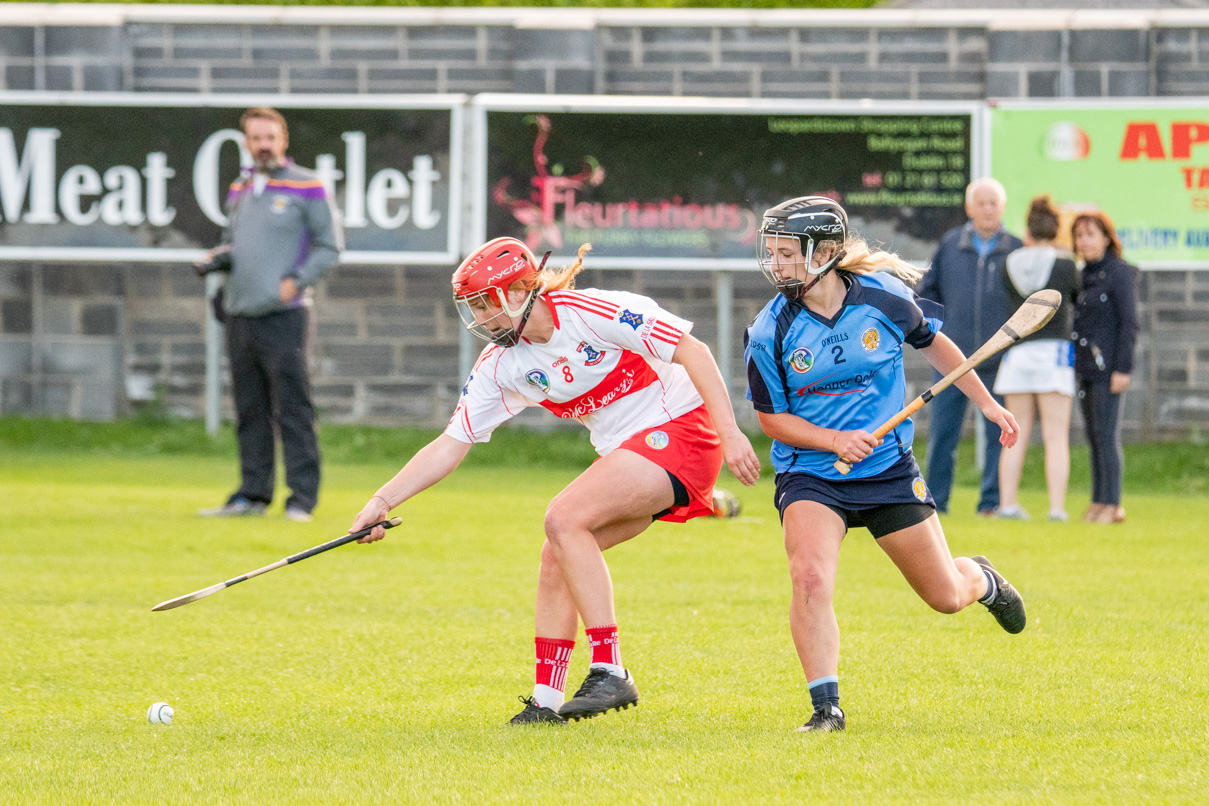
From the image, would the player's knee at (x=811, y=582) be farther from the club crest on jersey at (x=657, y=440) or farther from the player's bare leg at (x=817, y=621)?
the club crest on jersey at (x=657, y=440)

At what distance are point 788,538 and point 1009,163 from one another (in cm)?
921

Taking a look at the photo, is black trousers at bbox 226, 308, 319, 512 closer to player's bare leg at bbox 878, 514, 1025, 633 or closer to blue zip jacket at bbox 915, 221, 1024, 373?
blue zip jacket at bbox 915, 221, 1024, 373

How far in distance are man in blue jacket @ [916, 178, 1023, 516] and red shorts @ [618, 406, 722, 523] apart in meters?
5.17

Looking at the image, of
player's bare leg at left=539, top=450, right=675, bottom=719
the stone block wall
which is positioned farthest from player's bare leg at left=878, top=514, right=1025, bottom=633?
the stone block wall

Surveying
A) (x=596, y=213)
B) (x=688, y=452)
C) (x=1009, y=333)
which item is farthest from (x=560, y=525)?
(x=596, y=213)

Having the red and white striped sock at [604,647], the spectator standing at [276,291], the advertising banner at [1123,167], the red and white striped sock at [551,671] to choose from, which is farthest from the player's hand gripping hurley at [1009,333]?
the advertising banner at [1123,167]

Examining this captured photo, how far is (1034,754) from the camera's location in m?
4.18

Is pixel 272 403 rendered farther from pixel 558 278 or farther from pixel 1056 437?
pixel 558 278

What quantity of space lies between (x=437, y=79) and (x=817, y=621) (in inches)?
438

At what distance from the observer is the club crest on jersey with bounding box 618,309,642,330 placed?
4840mm

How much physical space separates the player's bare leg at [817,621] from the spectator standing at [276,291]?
560 cm

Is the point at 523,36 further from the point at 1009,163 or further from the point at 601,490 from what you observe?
the point at 601,490

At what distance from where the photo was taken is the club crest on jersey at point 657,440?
4.91m

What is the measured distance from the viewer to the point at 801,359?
4.70 metres
